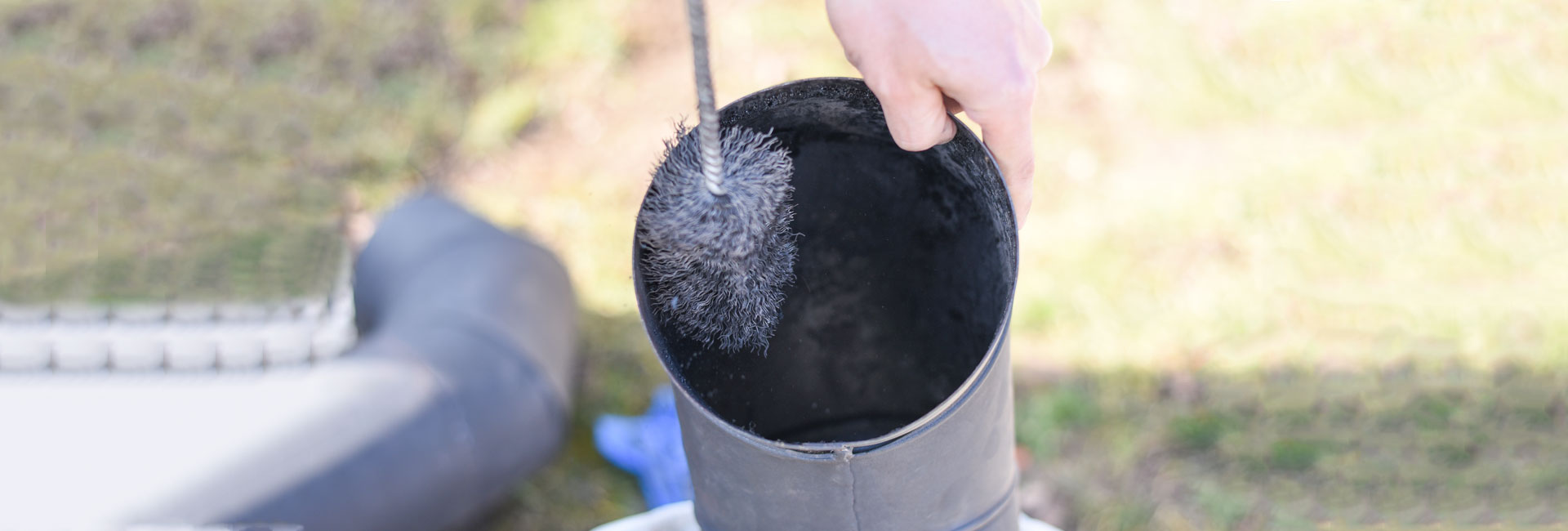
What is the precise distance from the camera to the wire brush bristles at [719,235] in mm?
1024

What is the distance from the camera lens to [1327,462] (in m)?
2.23

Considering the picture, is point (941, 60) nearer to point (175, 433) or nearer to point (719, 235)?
point (719, 235)

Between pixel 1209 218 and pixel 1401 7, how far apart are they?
1.43 metres

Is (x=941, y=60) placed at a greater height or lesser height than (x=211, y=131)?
greater

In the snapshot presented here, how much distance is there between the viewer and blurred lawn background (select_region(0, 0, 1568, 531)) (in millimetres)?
2238

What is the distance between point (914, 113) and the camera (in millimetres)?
948

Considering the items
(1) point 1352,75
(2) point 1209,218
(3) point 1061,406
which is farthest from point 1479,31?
(3) point 1061,406

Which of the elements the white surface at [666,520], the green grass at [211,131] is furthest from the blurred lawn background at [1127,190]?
the white surface at [666,520]

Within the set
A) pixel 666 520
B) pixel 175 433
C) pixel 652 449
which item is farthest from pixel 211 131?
pixel 666 520

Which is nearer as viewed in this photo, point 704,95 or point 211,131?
point 704,95

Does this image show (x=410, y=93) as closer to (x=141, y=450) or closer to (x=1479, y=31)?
(x=141, y=450)

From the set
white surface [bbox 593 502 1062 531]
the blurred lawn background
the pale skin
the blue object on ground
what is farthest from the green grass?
the pale skin

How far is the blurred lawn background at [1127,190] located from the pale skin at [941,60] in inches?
55.2

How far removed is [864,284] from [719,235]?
0.34 metres
